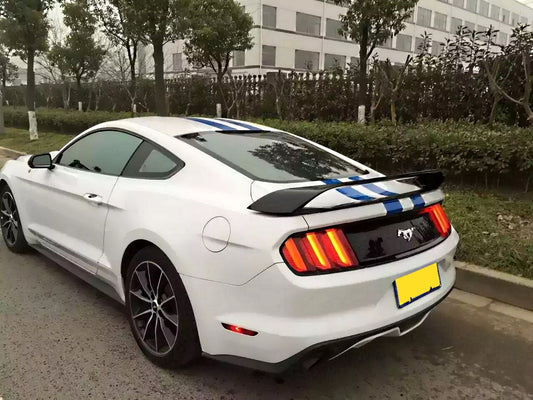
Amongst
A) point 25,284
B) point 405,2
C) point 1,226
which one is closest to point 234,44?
point 405,2

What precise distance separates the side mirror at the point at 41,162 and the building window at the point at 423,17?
50343 millimetres

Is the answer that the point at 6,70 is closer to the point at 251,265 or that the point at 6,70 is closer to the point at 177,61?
the point at 177,61

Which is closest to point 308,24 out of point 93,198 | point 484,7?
point 484,7

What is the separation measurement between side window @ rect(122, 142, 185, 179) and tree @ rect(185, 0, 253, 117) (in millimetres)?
9777

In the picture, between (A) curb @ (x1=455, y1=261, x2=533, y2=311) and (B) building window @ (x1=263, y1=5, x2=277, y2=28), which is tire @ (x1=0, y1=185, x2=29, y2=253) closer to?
(A) curb @ (x1=455, y1=261, x2=533, y2=311)

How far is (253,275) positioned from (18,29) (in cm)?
1525

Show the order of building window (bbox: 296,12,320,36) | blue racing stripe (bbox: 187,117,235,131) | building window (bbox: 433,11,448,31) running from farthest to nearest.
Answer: building window (bbox: 433,11,448,31)
building window (bbox: 296,12,320,36)
blue racing stripe (bbox: 187,117,235,131)

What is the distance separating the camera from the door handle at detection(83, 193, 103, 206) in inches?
118

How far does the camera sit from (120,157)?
3119 mm

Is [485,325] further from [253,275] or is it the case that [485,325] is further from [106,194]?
[106,194]

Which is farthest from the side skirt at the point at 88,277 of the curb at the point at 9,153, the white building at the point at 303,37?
the white building at the point at 303,37

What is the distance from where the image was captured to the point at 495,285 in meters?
3.60

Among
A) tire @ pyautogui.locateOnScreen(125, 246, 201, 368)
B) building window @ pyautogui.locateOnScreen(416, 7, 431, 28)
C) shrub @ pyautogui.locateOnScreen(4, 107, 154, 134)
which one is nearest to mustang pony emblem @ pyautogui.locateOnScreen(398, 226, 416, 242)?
tire @ pyautogui.locateOnScreen(125, 246, 201, 368)

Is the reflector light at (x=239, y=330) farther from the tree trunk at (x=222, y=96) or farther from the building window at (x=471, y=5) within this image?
the building window at (x=471, y=5)
